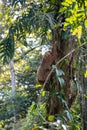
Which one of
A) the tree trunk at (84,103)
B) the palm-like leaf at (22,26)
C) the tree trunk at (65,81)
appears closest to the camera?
the tree trunk at (84,103)

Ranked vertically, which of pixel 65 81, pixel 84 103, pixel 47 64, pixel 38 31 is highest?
pixel 38 31

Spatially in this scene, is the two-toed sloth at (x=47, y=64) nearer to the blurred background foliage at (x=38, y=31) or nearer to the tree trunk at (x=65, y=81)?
the tree trunk at (x=65, y=81)

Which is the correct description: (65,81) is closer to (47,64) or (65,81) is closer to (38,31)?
(47,64)

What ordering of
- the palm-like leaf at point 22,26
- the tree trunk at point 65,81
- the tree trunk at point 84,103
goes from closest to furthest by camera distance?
the tree trunk at point 84,103
the tree trunk at point 65,81
the palm-like leaf at point 22,26

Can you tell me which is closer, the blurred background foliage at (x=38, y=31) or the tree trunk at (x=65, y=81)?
the blurred background foliage at (x=38, y=31)

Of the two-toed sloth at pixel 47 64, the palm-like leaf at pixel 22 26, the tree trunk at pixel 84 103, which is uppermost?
the palm-like leaf at pixel 22 26

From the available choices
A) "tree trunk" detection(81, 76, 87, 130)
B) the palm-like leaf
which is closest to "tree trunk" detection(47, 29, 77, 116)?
"tree trunk" detection(81, 76, 87, 130)

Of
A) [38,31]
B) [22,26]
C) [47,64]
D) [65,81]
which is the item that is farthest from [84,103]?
[38,31]

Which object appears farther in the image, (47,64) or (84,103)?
(47,64)

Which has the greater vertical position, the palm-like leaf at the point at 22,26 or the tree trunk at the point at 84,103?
the palm-like leaf at the point at 22,26

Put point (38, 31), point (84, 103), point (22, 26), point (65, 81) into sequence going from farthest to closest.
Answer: point (38, 31) → point (22, 26) → point (65, 81) → point (84, 103)

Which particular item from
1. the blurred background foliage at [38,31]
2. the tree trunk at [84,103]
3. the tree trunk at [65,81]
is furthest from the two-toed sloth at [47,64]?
the tree trunk at [84,103]

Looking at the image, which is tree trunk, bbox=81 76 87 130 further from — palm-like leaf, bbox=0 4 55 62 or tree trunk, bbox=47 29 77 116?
palm-like leaf, bbox=0 4 55 62

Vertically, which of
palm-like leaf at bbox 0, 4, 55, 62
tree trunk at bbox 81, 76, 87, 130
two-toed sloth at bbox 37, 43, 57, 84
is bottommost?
tree trunk at bbox 81, 76, 87, 130
